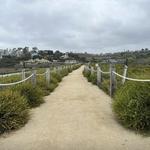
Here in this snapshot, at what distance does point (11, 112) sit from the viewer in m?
8.97

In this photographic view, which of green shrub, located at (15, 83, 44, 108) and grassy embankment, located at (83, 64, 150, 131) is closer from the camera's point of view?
grassy embankment, located at (83, 64, 150, 131)

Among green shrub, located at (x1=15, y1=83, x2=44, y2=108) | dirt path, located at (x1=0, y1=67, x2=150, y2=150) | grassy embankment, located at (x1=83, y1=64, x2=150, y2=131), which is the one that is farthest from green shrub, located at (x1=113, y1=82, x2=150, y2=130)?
green shrub, located at (x1=15, y1=83, x2=44, y2=108)

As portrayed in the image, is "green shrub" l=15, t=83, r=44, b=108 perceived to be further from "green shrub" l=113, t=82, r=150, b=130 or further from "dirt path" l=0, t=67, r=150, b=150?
"green shrub" l=113, t=82, r=150, b=130

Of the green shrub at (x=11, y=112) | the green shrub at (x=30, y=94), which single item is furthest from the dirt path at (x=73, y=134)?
the green shrub at (x=30, y=94)

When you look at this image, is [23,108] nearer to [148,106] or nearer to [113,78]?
[148,106]

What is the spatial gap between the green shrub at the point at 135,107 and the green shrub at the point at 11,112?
2615 mm

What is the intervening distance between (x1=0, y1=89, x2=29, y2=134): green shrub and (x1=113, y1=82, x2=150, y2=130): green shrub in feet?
8.58

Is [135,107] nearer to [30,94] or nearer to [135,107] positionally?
[135,107]

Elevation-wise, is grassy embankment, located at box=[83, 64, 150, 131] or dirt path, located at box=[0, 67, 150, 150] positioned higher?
grassy embankment, located at box=[83, 64, 150, 131]

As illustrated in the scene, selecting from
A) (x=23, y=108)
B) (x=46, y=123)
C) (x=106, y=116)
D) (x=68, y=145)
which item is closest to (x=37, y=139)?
(x=68, y=145)

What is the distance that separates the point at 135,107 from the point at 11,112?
124 inches

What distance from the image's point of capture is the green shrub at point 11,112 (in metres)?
8.66

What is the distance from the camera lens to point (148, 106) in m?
8.50

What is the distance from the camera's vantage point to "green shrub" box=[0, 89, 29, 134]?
8664 millimetres
